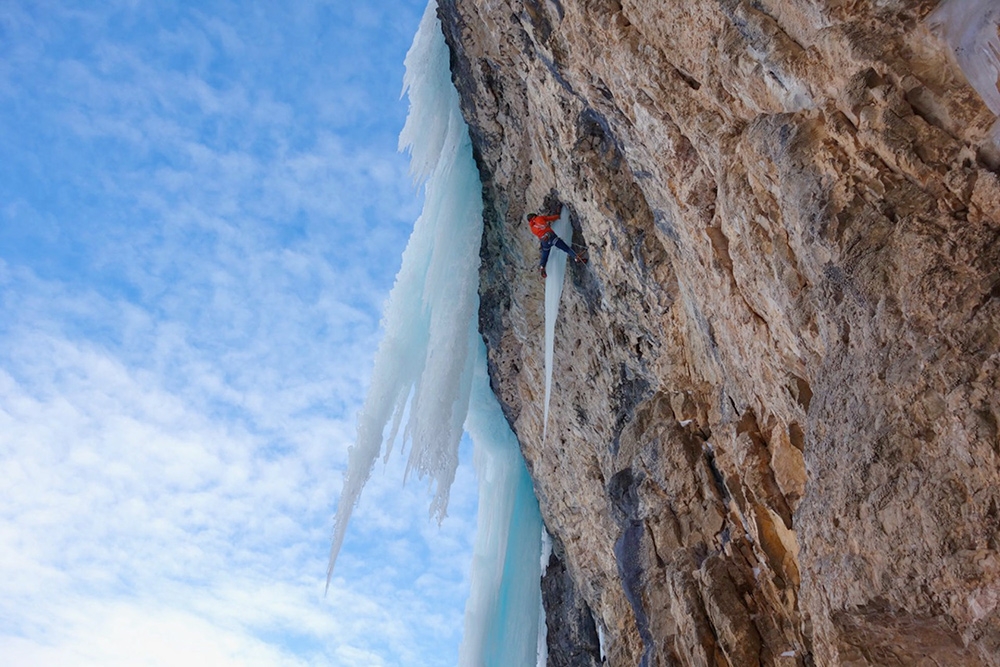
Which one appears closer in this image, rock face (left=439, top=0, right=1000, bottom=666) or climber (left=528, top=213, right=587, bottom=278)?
rock face (left=439, top=0, right=1000, bottom=666)

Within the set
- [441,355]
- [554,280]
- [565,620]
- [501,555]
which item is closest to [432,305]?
[441,355]

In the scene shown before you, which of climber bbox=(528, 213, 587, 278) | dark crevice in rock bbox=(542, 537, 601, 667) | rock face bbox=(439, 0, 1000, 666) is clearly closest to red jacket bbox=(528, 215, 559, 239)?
climber bbox=(528, 213, 587, 278)

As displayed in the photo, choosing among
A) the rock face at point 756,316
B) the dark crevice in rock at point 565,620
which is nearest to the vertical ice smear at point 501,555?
the dark crevice in rock at point 565,620

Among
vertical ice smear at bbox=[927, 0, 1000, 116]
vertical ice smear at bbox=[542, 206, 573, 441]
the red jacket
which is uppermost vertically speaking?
the red jacket

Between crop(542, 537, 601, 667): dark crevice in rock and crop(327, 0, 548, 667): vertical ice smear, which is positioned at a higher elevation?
crop(327, 0, 548, 667): vertical ice smear

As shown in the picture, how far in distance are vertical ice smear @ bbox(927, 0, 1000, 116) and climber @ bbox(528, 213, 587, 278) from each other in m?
4.61

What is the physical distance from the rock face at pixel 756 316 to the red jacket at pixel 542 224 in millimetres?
334

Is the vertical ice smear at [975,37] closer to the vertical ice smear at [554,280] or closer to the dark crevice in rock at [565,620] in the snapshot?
the vertical ice smear at [554,280]

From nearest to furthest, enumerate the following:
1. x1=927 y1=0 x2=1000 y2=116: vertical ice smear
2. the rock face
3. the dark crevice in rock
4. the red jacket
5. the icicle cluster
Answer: x1=927 y1=0 x2=1000 y2=116: vertical ice smear < the rock face < the red jacket < the dark crevice in rock < the icicle cluster

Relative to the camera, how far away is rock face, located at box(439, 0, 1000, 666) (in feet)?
11.6

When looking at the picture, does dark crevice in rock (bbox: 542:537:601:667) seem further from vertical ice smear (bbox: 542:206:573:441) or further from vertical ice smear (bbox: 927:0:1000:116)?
vertical ice smear (bbox: 927:0:1000:116)

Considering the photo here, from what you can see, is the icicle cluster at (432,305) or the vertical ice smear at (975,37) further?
the icicle cluster at (432,305)

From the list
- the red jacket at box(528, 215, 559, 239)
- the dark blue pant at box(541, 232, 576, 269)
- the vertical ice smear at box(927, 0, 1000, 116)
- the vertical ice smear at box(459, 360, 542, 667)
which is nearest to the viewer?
the vertical ice smear at box(927, 0, 1000, 116)

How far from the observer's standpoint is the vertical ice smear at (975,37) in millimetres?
3441
